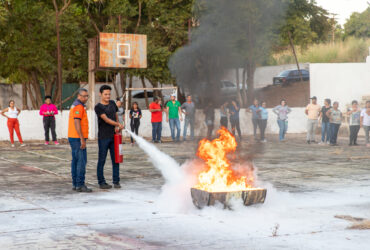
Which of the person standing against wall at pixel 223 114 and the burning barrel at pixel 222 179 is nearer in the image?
the burning barrel at pixel 222 179

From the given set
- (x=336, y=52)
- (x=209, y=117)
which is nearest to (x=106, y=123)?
(x=209, y=117)

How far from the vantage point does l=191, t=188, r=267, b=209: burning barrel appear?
7.14m

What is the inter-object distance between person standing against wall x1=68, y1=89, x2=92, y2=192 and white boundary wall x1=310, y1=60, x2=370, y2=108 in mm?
19818

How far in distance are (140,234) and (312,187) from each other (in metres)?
4.52

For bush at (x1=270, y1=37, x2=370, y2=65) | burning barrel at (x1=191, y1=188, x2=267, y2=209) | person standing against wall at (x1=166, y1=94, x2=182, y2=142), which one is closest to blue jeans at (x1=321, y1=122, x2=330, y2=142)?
person standing against wall at (x1=166, y1=94, x2=182, y2=142)

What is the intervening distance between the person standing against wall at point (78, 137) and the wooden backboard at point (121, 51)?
13.1 meters

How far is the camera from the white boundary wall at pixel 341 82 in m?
26.9

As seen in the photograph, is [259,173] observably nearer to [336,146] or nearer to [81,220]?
[81,220]

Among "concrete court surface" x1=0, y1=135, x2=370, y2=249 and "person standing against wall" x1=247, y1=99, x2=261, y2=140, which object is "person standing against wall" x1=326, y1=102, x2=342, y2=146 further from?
"concrete court surface" x1=0, y1=135, x2=370, y2=249

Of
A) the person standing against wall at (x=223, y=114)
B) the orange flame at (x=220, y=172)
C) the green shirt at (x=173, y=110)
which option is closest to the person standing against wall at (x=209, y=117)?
the person standing against wall at (x=223, y=114)

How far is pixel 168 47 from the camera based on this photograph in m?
27.4

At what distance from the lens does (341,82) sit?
27.2m

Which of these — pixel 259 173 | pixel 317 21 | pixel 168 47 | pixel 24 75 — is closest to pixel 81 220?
pixel 259 173

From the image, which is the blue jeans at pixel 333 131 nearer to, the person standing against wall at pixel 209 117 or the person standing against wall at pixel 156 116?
the person standing against wall at pixel 156 116
